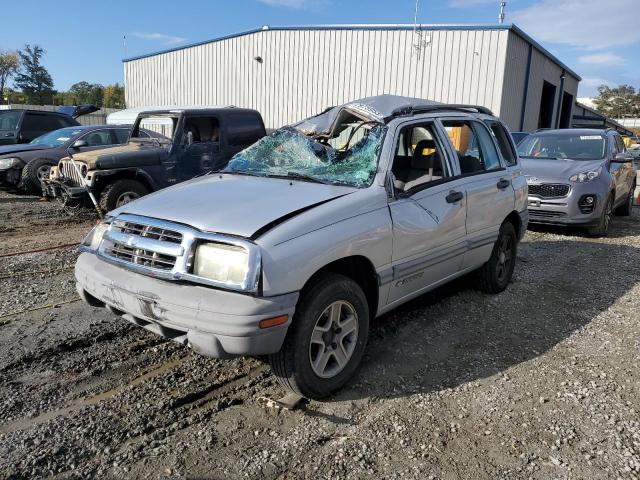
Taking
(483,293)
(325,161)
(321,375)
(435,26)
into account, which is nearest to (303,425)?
(321,375)

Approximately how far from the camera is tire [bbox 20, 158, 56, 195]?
33.7 feet

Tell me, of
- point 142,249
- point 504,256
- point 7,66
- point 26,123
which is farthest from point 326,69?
point 7,66

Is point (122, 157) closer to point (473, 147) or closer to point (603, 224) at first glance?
point (473, 147)

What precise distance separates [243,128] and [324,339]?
639 cm

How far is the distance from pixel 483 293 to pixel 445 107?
2.01 meters

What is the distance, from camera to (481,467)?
2693mm

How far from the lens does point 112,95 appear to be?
92.6 meters

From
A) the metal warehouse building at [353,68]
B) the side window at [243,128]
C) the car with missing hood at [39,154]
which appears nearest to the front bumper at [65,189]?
the car with missing hood at [39,154]

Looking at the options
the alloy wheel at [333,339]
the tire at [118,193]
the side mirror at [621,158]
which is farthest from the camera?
the side mirror at [621,158]

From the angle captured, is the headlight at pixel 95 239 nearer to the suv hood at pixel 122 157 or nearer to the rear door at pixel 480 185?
the rear door at pixel 480 185

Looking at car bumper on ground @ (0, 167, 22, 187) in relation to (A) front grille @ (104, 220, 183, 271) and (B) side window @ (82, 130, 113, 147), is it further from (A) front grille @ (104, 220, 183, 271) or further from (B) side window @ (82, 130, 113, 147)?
(A) front grille @ (104, 220, 183, 271)

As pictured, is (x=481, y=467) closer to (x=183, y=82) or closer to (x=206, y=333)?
(x=206, y=333)

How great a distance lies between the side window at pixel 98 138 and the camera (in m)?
10.6

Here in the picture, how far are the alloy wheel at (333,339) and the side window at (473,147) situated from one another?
80.6 inches
